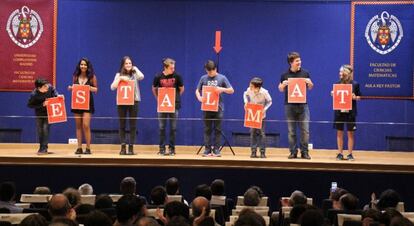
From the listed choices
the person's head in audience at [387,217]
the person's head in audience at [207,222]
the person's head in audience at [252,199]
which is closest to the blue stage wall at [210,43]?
the person's head in audience at [252,199]

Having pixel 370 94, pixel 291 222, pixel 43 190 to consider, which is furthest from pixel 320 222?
pixel 370 94

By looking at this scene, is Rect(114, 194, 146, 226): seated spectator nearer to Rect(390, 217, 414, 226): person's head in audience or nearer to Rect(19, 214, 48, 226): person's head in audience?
Rect(19, 214, 48, 226): person's head in audience

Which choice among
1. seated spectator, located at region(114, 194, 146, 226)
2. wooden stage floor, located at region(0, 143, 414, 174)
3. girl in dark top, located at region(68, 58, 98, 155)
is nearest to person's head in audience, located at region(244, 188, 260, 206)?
seated spectator, located at region(114, 194, 146, 226)

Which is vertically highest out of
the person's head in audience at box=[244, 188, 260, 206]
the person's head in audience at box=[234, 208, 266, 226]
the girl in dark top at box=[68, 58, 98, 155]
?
the girl in dark top at box=[68, 58, 98, 155]

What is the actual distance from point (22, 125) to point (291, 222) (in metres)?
7.47

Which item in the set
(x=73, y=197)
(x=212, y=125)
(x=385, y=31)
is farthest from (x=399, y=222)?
(x=385, y=31)

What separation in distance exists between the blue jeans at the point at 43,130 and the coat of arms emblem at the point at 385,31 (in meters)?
7.44

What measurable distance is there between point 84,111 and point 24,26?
13.6 feet

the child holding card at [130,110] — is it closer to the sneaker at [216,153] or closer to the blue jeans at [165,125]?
the blue jeans at [165,125]

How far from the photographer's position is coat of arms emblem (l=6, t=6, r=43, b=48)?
1781 cm

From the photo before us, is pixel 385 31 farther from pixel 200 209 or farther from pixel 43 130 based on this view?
pixel 200 209

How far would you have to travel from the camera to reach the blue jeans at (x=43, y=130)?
47.9 feet

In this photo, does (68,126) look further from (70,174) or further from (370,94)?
(370,94)

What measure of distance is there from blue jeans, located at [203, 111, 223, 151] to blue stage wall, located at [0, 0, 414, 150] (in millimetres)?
2451
